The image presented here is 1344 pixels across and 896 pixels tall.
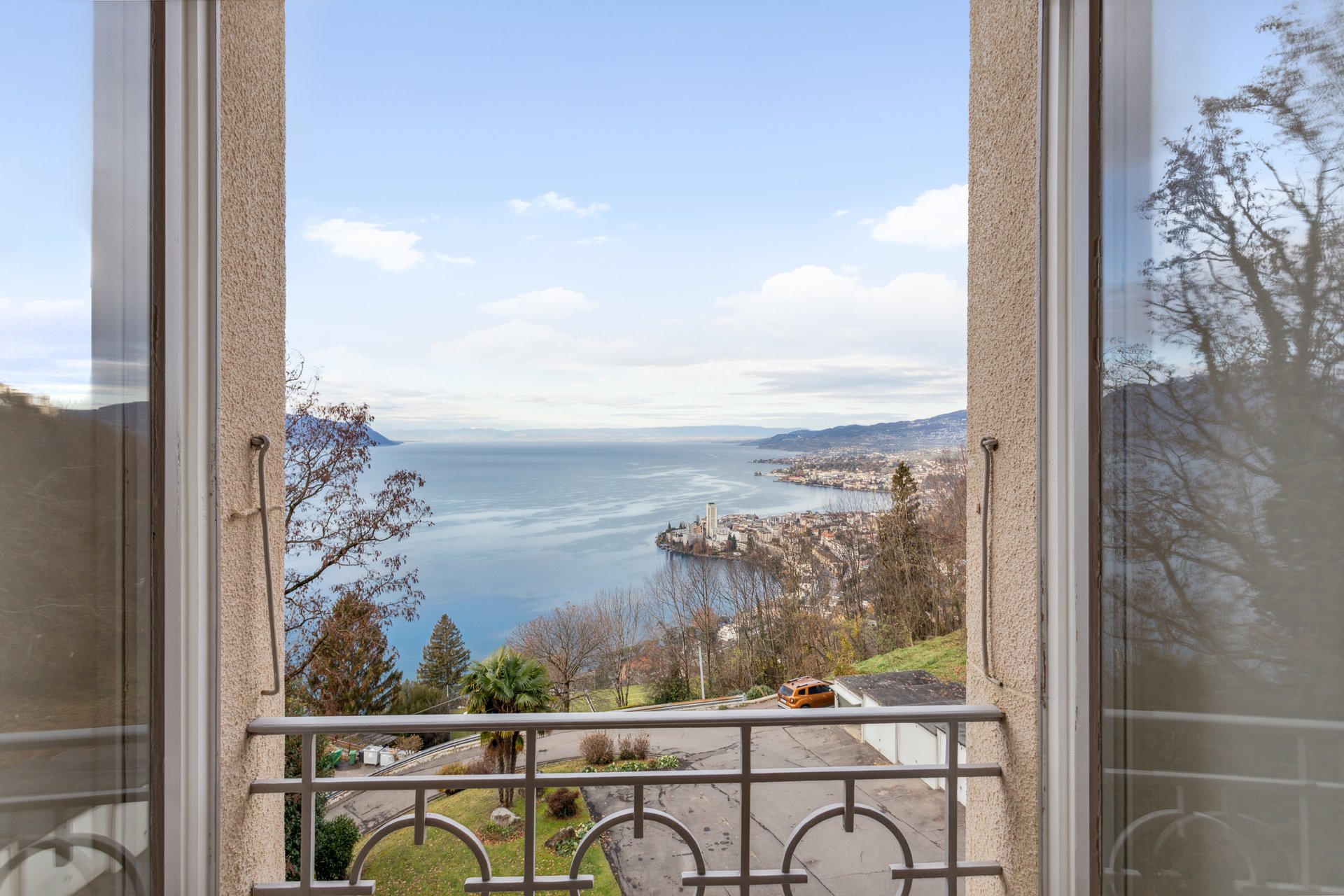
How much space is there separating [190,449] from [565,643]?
1193 mm

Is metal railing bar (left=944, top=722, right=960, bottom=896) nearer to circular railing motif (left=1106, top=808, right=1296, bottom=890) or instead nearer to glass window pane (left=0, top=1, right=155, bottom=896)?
circular railing motif (left=1106, top=808, right=1296, bottom=890)

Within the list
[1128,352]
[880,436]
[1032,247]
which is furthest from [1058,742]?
[880,436]

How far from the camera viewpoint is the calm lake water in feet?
6.49

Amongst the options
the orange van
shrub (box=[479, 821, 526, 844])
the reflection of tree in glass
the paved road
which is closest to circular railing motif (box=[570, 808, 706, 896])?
the paved road

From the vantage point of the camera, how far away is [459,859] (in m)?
1.51

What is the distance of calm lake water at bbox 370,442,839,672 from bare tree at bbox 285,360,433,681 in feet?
0.24

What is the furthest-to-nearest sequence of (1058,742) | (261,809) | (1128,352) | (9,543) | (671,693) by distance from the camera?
(671,693) → (261,809) → (1058,742) → (1128,352) → (9,543)

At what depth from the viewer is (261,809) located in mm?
1299

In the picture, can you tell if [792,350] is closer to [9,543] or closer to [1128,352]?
[1128,352]

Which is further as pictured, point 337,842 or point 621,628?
point 621,628

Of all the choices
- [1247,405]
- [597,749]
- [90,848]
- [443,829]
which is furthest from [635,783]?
[1247,405]

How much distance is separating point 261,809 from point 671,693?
1139mm

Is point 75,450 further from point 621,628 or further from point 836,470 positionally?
point 836,470

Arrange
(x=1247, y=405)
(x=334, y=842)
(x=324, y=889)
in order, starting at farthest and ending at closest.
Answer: (x=334, y=842) < (x=324, y=889) < (x=1247, y=405)
